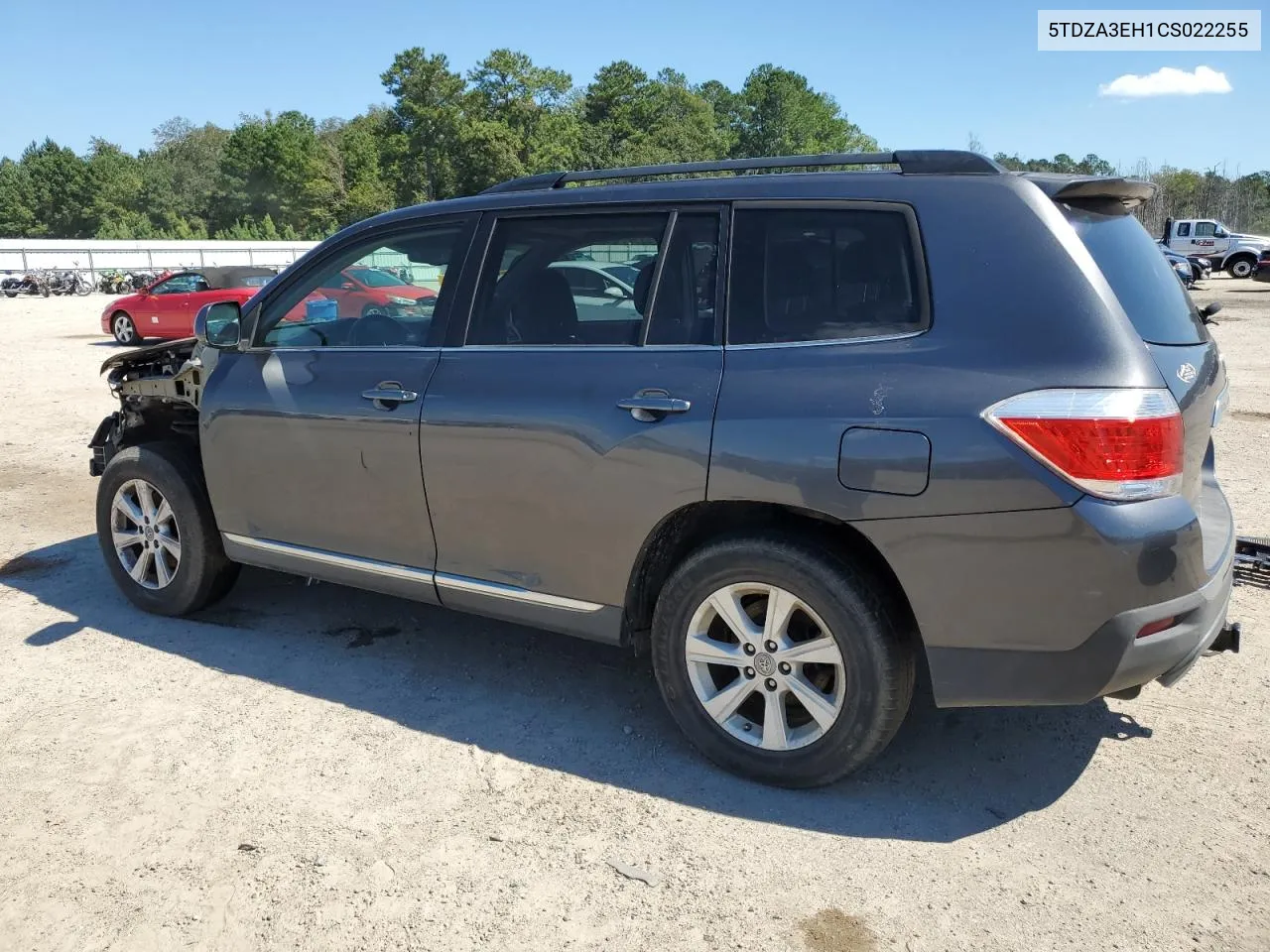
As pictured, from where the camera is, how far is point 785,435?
2.98m

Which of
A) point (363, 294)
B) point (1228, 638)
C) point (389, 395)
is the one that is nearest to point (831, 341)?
point (1228, 638)

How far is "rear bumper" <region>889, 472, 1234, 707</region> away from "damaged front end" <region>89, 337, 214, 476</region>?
3862 millimetres

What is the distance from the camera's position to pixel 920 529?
9.23 ft

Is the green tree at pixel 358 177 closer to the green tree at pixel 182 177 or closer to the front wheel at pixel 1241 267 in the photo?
the green tree at pixel 182 177

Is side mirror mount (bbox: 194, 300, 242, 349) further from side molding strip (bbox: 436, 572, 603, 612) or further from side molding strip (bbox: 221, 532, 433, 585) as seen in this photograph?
side molding strip (bbox: 436, 572, 603, 612)

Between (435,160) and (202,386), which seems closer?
(202,386)

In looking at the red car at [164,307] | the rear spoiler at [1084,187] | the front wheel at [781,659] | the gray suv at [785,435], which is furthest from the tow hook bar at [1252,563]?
the red car at [164,307]

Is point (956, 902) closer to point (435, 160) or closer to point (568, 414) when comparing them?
point (568, 414)

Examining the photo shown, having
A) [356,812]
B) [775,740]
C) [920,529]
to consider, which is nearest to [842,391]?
[920,529]

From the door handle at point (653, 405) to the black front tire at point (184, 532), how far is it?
2.46m

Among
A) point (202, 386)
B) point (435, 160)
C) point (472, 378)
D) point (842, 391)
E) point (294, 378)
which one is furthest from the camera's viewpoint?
point (435, 160)

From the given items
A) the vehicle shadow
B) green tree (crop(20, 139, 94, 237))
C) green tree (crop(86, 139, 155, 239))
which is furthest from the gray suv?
green tree (crop(20, 139, 94, 237))

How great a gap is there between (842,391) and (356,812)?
6.68ft

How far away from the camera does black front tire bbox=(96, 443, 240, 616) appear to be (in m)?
4.62
